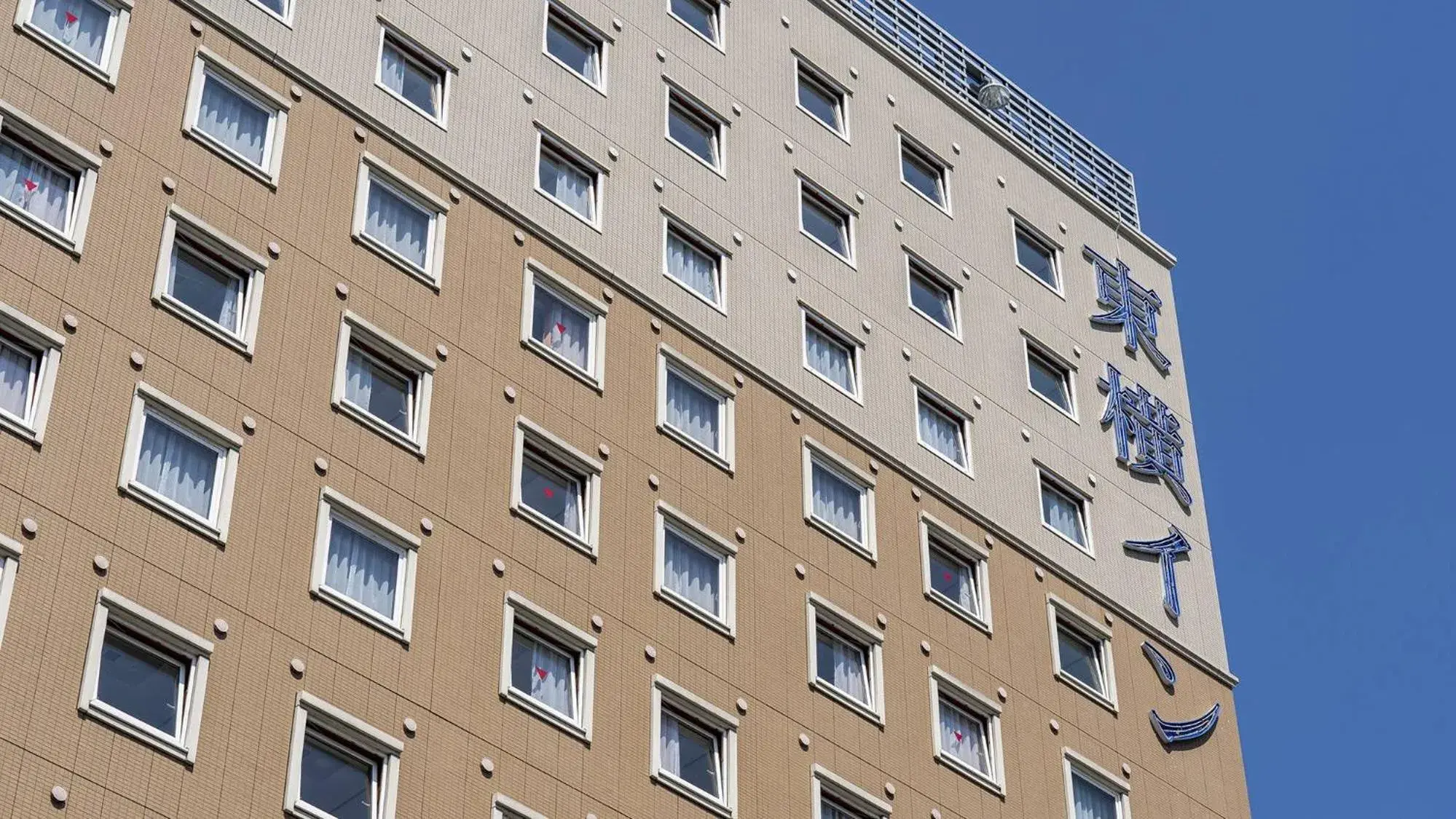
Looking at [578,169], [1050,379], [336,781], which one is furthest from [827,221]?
[336,781]

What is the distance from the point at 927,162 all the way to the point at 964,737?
604 inches

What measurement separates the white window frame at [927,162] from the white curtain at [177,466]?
2160 cm

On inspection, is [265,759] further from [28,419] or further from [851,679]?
[851,679]

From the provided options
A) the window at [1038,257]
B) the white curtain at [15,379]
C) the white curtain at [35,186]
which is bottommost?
the white curtain at [15,379]

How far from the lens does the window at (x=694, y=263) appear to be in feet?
144

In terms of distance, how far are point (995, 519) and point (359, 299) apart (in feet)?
47.4

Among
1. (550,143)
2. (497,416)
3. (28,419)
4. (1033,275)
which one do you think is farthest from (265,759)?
(1033,275)

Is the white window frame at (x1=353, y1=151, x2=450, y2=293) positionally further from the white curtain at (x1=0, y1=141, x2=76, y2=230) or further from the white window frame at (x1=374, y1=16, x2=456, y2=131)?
the white curtain at (x1=0, y1=141, x2=76, y2=230)

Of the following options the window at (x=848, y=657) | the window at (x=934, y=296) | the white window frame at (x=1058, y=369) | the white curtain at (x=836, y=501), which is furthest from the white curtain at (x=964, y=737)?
the white window frame at (x=1058, y=369)

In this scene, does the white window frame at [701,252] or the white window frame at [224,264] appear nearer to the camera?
the white window frame at [224,264]

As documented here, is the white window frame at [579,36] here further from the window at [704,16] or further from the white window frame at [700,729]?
the white window frame at [700,729]

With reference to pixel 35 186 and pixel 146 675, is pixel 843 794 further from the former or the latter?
pixel 35 186

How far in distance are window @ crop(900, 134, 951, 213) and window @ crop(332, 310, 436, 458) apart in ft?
55.6

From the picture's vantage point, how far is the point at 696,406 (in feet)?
138
